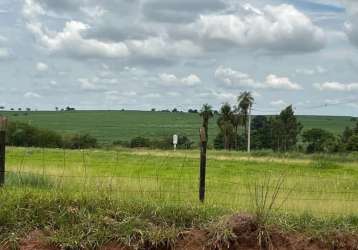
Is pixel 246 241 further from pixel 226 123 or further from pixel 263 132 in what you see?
pixel 263 132

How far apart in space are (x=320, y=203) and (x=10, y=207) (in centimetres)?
625

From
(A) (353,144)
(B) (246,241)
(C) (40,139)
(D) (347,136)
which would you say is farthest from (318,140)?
(B) (246,241)

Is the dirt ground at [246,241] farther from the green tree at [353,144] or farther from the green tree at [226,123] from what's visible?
the green tree at [226,123]

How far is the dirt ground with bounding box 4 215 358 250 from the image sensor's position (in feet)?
23.8

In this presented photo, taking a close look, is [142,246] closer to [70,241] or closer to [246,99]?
[70,241]

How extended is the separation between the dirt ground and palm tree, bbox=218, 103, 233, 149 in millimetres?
64689

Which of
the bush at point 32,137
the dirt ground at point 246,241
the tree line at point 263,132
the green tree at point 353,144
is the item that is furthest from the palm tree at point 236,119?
the dirt ground at point 246,241

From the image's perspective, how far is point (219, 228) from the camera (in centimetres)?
736

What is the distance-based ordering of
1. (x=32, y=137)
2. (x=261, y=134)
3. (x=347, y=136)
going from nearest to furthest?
1. (x=347, y=136)
2. (x=32, y=137)
3. (x=261, y=134)

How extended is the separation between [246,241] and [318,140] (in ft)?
224

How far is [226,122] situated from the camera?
74000mm

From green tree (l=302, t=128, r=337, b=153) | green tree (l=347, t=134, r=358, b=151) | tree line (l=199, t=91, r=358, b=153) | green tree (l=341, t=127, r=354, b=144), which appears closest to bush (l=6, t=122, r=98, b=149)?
tree line (l=199, t=91, r=358, b=153)

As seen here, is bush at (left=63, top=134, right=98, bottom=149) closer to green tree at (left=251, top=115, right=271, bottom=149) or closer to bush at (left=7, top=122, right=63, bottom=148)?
bush at (left=7, top=122, right=63, bottom=148)

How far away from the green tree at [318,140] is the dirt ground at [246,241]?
55575mm
